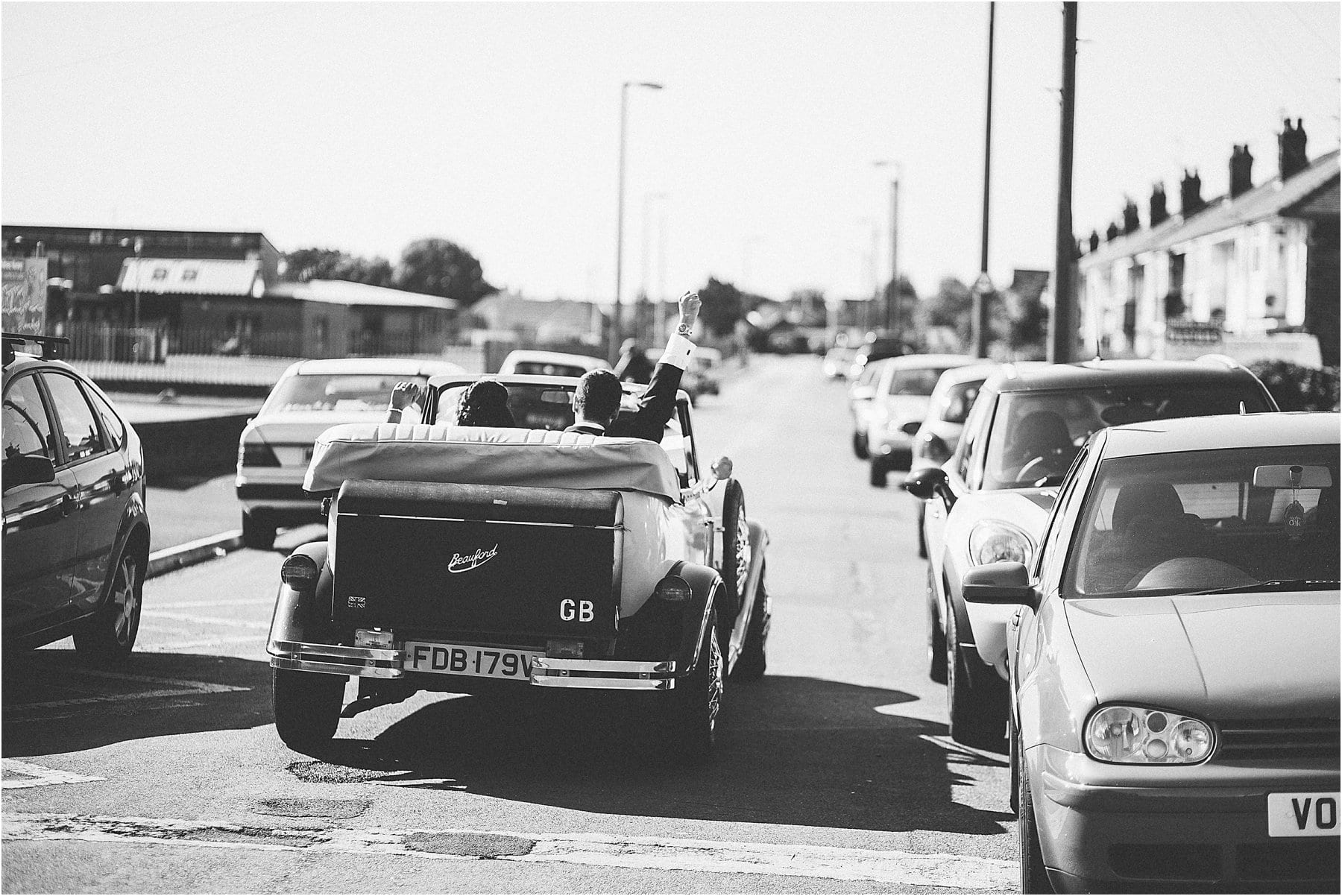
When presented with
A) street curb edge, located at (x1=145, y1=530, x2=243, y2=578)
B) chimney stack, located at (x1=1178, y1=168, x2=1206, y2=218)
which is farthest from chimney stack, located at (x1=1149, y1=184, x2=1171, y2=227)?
street curb edge, located at (x1=145, y1=530, x2=243, y2=578)

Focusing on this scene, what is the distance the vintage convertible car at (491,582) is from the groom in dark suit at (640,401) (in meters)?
0.85

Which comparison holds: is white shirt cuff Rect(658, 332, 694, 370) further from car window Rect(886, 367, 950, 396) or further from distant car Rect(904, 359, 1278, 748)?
car window Rect(886, 367, 950, 396)

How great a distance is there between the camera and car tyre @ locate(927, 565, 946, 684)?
886 cm

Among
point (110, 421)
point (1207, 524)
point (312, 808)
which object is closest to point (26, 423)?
point (110, 421)

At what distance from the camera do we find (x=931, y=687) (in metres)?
8.78

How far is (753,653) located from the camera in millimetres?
8867

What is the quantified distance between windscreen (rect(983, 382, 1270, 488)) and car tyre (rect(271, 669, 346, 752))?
374 cm

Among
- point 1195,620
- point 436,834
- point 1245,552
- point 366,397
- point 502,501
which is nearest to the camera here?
point 1195,620

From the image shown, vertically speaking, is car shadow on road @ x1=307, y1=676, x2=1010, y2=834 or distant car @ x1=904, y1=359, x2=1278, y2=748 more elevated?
distant car @ x1=904, y1=359, x2=1278, y2=748

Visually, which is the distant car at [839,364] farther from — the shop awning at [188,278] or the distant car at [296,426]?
the distant car at [296,426]

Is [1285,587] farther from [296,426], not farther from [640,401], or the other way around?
[296,426]

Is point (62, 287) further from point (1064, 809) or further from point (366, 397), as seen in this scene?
point (1064, 809)

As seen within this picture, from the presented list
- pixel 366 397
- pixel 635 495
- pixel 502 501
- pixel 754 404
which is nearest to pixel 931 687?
pixel 635 495

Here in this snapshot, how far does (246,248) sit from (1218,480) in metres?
55.6
